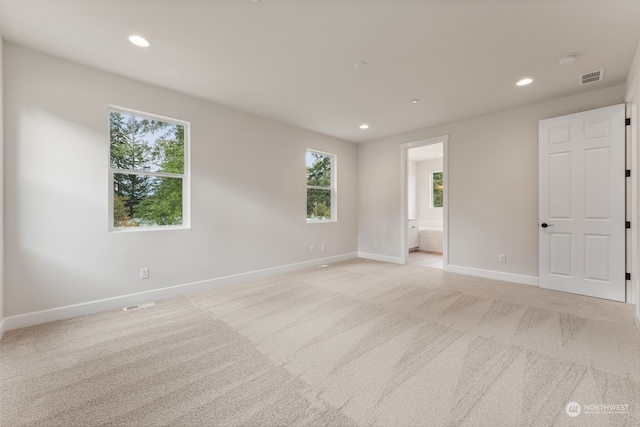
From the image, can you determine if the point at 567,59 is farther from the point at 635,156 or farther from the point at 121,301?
the point at 121,301

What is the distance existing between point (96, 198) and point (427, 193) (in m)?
7.80

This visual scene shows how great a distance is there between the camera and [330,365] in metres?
1.93

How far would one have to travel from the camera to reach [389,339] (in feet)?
7.57

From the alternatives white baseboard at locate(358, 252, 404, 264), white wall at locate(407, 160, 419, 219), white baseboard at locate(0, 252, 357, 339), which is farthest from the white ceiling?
white wall at locate(407, 160, 419, 219)

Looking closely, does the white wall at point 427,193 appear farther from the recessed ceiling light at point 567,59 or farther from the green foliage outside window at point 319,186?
the recessed ceiling light at point 567,59

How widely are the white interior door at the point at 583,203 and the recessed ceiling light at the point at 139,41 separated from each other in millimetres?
4909

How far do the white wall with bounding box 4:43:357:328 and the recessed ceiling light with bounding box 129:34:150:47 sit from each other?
0.85m

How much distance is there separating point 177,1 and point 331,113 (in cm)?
259

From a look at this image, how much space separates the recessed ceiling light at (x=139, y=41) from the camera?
2.38 m

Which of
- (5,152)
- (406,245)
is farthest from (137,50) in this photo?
(406,245)

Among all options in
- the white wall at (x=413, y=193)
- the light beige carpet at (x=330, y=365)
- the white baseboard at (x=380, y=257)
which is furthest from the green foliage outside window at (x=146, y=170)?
the white wall at (x=413, y=193)

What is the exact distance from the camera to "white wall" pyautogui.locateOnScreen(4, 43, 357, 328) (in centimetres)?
255

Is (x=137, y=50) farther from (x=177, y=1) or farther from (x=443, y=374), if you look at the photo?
(x=443, y=374)

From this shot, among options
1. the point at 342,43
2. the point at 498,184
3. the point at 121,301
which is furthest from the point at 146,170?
the point at 498,184
